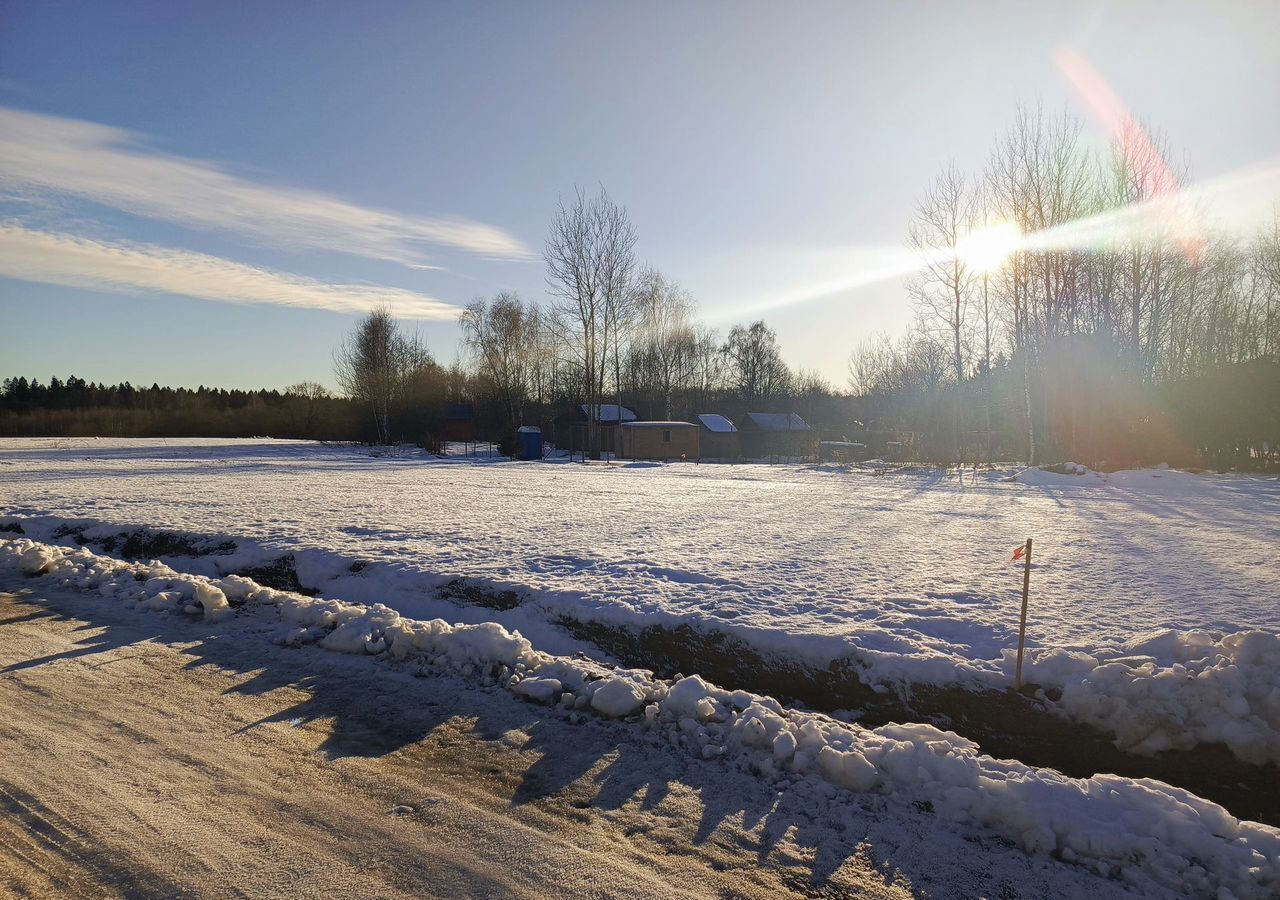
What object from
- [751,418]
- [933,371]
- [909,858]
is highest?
[933,371]

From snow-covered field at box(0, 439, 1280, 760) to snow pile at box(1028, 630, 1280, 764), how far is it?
0.01 meters

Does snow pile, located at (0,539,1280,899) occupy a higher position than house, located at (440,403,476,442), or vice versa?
house, located at (440,403,476,442)

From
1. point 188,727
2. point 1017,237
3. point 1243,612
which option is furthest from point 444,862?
point 1017,237

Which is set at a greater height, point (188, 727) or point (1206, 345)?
point (1206, 345)

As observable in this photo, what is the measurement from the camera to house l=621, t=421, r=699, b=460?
45.8 m

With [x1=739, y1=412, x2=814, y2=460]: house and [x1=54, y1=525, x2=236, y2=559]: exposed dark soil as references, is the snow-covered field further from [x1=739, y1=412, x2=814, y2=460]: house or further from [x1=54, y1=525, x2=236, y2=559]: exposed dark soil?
[x1=739, y1=412, x2=814, y2=460]: house

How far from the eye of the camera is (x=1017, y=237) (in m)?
28.9

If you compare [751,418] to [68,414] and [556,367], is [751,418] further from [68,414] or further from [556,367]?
[68,414]

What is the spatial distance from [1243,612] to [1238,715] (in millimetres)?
2354

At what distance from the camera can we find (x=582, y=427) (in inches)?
1961

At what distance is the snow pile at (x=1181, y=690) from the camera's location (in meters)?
4.52

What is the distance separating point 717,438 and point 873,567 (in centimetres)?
4497

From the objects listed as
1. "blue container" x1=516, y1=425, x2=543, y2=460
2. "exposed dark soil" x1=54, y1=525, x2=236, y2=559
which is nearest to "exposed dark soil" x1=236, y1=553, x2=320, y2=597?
"exposed dark soil" x1=54, y1=525, x2=236, y2=559

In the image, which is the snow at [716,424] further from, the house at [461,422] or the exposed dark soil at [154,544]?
the exposed dark soil at [154,544]
